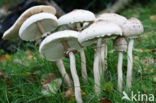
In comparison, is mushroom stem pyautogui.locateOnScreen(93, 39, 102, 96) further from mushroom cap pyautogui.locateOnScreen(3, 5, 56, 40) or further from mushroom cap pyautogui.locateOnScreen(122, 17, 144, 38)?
mushroom cap pyautogui.locateOnScreen(3, 5, 56, 40)

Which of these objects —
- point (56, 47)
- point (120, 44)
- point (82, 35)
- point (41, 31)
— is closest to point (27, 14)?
point (41, 31)

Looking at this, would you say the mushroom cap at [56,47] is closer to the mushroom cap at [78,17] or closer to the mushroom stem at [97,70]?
the mushroom cap at [78,17]

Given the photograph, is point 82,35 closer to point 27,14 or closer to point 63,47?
point 63,47

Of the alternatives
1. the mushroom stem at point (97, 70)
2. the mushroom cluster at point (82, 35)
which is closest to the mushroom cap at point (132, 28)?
the mushroom cluster at point (82, 35)

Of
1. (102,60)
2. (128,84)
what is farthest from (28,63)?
(128,84)

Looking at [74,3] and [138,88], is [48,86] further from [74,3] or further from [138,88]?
[74,3]

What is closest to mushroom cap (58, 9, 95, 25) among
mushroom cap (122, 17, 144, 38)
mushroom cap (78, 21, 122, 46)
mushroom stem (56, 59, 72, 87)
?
mushroom cap (78, 21, 122, 46)

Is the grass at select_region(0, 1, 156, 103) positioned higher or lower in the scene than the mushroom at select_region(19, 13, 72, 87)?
Answer: lower
